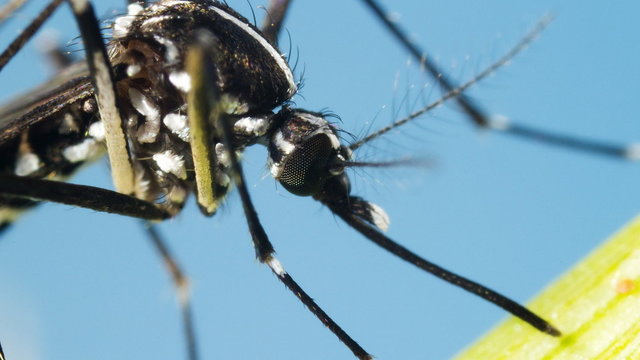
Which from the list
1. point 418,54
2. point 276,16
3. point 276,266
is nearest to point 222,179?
point 276,266

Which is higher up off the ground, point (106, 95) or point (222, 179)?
point (106, 95)

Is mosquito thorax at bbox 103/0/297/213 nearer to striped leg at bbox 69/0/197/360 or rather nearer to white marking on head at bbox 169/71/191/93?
white marking on head at bbox 169/71/191/93

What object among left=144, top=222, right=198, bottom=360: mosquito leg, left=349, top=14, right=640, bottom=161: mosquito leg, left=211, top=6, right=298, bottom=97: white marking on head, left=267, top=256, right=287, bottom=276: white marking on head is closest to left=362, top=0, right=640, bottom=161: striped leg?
left=349, top=14, right=640, bottom=161: mosquito leg

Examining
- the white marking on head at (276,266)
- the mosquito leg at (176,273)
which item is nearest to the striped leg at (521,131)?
the white marking on head at (276,266)

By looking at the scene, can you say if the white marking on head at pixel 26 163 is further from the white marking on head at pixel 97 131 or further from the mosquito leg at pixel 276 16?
the mosquito leg at pixel 276 16

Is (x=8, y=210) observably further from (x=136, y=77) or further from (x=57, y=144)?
(x=136, y=77)

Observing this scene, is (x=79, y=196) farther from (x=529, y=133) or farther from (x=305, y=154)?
(x=529, y=133)

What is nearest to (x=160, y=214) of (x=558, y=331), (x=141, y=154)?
(x=141, y=154)
